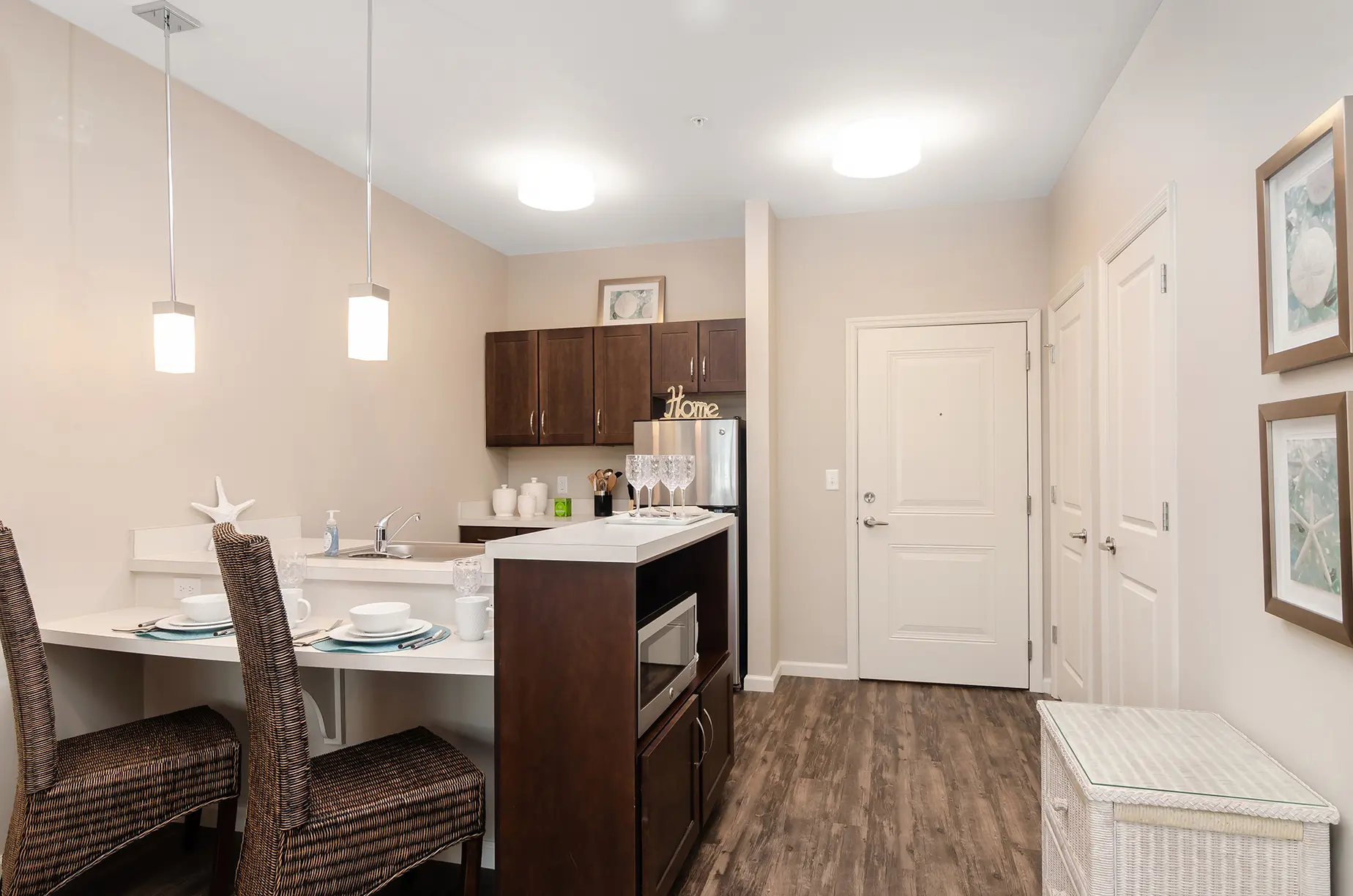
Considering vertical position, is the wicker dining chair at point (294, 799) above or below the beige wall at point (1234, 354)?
below

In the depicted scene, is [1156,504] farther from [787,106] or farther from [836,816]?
[787,106]

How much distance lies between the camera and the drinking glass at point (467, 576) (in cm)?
210

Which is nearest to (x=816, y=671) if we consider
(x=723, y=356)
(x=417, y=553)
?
(x=723, y=356)

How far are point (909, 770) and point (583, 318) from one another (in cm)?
336

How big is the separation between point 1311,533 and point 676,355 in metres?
3.48

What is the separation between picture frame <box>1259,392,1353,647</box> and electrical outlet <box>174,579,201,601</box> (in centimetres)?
308

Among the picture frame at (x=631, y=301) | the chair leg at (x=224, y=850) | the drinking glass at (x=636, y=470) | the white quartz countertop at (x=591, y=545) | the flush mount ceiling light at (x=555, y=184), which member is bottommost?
the chair leg at (x=224, y=850)

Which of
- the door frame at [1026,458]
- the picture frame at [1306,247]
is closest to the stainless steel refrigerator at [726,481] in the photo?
the door frame at [1026,458]

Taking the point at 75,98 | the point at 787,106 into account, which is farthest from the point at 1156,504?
the point at 75,98

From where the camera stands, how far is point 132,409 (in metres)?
2.72

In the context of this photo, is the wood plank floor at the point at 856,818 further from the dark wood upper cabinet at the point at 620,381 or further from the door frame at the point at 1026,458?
the dark wood upper cabinet at the point at 620,381

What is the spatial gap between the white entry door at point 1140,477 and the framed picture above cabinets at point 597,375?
6.57ft

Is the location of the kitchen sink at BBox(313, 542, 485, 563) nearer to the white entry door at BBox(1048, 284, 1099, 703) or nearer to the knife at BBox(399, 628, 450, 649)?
the knife at BBox(399, 628, 450, 649)

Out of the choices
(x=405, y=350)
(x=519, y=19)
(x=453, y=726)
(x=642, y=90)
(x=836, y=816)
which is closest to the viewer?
(x=453, y=726)
